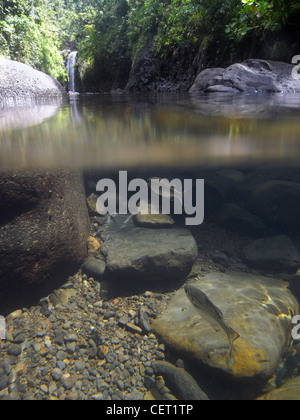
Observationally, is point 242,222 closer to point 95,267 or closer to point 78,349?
point 95,267

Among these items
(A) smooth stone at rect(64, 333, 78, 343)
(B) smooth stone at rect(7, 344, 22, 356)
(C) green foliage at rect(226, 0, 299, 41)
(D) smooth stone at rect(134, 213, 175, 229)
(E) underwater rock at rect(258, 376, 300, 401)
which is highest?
(C) green foliage at rect(226, 0, 299, 41)

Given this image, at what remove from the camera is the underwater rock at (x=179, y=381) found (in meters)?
2.38

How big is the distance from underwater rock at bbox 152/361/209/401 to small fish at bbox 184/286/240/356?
0.52 m

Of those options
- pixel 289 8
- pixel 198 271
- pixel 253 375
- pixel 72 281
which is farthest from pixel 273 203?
pixel 289 8

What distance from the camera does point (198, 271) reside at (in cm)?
425

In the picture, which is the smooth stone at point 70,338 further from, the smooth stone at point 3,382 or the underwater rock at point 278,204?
the underwater rock at point 278,204

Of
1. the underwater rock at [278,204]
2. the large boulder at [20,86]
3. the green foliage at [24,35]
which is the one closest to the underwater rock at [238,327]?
the underwater rock at [278,204]

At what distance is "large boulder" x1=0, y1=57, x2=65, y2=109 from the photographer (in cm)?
775

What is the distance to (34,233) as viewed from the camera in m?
3.54

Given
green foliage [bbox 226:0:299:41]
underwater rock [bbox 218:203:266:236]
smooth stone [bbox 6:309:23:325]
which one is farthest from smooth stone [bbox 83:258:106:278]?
green foliage [bbox 226:0:299:41]

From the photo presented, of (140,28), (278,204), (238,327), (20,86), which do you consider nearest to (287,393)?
(238,327)

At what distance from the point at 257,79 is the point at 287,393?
8090 millimetres

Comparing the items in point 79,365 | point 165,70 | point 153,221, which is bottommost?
point 79,365

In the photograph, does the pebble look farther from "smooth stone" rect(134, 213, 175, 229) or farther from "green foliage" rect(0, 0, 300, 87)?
"green foliage" rect(0, 0, 300, 87)
